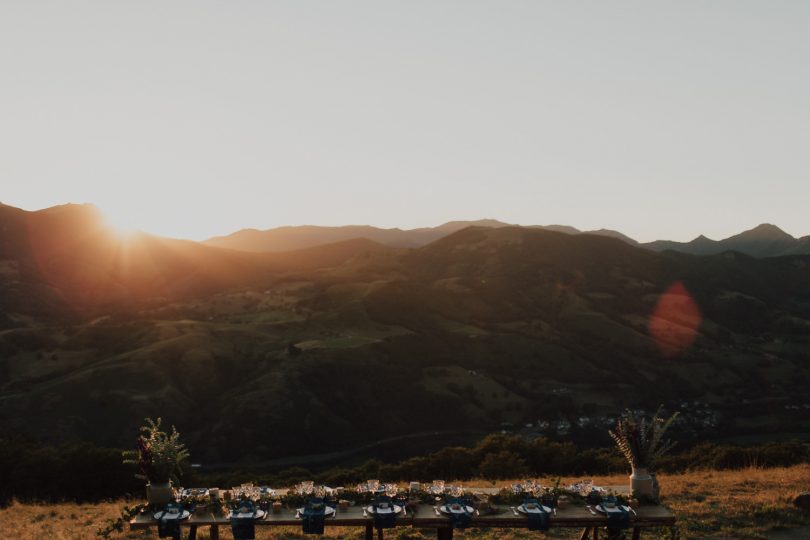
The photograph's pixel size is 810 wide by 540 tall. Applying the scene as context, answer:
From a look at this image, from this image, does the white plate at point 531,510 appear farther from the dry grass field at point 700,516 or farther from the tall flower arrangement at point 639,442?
the dry grass field at point 700,516

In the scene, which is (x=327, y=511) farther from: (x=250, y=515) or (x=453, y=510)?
(x=453, y=510)

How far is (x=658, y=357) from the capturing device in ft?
612

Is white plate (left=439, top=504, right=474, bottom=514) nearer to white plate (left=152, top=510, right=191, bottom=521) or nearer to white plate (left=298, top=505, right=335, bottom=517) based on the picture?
white plate (left=298, top=505, right=335, bottom=517)

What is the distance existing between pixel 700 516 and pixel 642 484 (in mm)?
5884

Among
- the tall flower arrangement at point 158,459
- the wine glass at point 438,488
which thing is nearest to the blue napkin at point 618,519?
the wine glass at point 438,488

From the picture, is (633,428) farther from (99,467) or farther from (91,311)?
(91,311)

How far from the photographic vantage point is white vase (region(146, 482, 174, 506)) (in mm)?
13852

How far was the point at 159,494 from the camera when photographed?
45.5 ft

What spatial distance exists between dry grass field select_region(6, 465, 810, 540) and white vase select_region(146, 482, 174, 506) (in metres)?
2.55

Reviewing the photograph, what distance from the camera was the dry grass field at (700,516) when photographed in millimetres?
16578

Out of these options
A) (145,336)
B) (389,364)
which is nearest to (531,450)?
(389,364)

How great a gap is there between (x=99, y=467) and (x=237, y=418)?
81.3m

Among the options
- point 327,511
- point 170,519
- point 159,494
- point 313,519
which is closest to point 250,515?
point 313,519

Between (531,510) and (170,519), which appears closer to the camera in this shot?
(531,510)
